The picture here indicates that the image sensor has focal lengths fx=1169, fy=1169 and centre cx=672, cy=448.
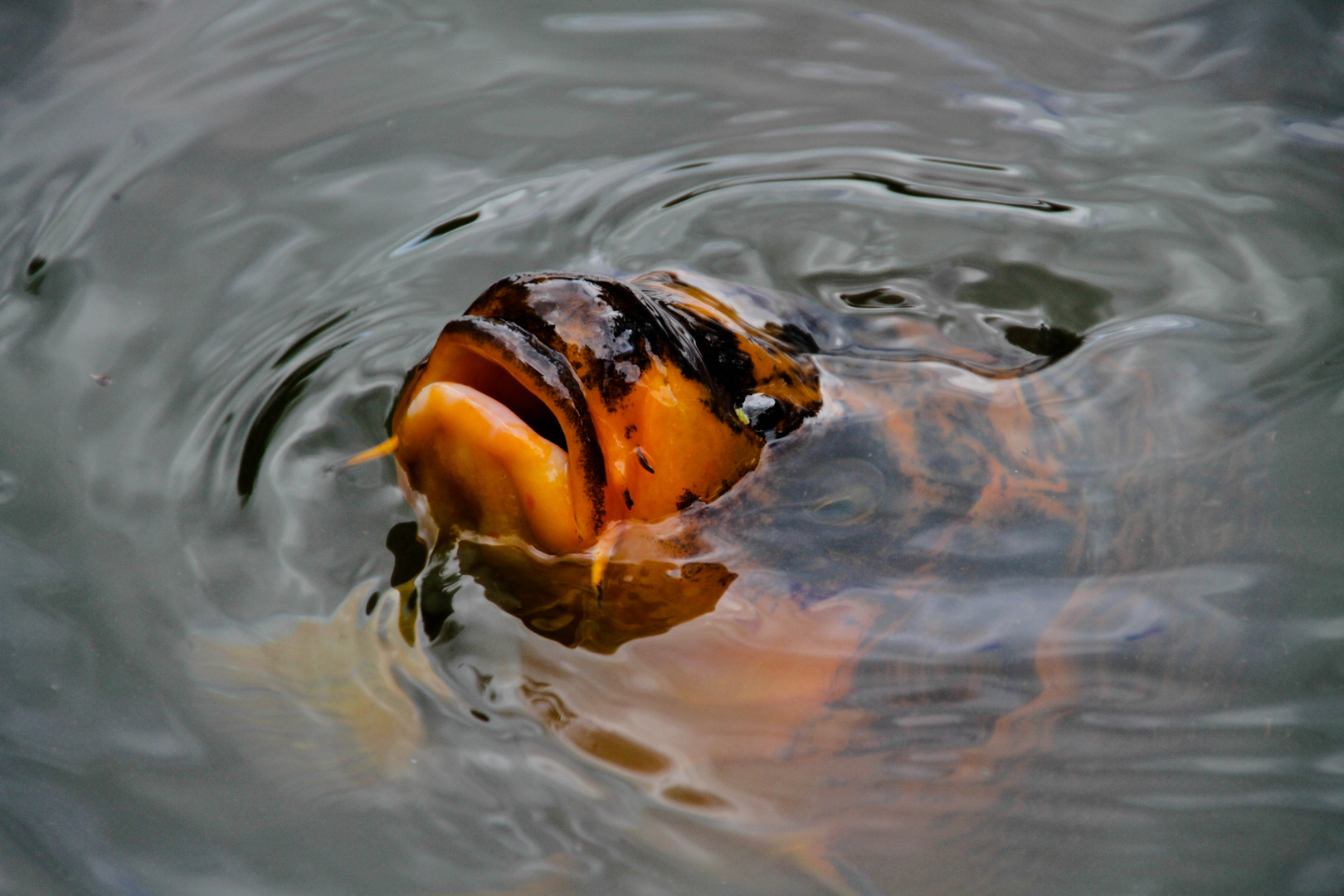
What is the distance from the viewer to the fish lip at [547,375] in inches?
81.4

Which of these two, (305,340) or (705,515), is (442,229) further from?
(705,515)

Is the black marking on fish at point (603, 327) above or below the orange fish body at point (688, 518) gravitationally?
above

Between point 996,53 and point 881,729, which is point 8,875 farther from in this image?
point 996,53

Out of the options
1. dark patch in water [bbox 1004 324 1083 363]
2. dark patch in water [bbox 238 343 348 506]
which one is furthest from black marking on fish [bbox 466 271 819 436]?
dark patch in water [bbox 1004 324 1083 363]

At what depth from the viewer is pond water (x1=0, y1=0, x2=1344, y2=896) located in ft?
7.48

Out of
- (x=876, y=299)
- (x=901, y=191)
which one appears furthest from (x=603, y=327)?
(x=901, y=191)

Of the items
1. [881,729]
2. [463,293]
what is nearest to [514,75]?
[463,293]

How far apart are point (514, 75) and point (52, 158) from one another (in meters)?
1.52

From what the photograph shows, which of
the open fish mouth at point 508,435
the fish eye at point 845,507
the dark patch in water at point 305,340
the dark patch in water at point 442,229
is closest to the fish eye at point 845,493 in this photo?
the fish eye at point 845,507

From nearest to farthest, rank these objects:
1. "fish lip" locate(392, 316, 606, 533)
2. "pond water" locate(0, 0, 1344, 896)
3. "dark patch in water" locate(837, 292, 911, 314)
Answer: "fish lip" locate(392, 316, 606, 533)
"pond water" locate(0, 0, 1344, 896)
"dark patch in water" locate(837, 292, 911, 314)

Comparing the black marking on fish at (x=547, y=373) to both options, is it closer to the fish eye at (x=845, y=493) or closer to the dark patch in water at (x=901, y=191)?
the fish eye at (x=845, y=493)

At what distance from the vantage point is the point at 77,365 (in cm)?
309

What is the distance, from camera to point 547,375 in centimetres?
206

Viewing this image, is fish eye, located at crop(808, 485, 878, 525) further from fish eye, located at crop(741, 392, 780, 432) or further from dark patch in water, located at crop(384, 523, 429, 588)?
dark patch in water, located at crop(384, 523, 429, 588)
